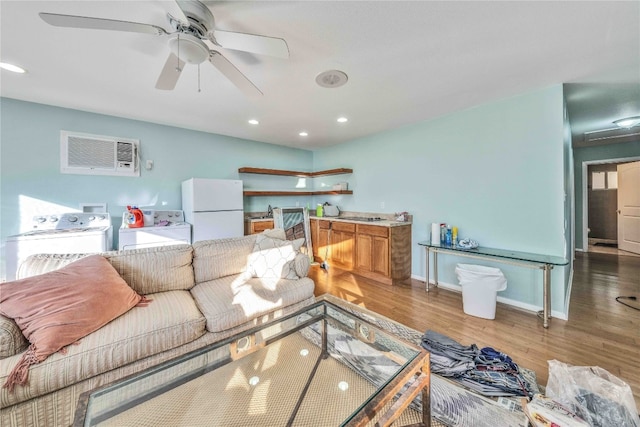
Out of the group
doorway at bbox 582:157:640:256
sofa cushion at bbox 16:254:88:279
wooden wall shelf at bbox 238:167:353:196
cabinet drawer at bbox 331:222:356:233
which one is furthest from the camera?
doorway at bbox 582:157:640:256

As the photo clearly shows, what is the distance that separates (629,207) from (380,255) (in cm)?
568

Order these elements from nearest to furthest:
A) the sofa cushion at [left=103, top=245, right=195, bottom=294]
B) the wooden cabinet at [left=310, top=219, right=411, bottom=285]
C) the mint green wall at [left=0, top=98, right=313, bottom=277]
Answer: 1. the sofa cushion at [left=103, top=245, right=195, bottom=294]
2. the mint green wall at [left=0, top=98, right=313, bottom=277]
3. the wooden cabinet at [left=310, top=219, right=411, bottom=285]

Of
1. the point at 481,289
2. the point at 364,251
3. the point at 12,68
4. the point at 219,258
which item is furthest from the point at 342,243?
the point at 12,68

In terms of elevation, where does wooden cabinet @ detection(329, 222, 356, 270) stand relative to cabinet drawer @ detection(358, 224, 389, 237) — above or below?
below

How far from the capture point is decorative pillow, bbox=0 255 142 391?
126 cm

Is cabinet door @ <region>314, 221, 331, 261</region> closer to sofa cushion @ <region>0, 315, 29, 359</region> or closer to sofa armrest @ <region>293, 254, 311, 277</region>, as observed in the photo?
sofa armrest @ <region>293, 254, 311, 277</region>

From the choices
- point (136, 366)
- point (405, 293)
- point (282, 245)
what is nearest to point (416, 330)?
point (405, 293)

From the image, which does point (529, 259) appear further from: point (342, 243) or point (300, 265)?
point (342, 243)

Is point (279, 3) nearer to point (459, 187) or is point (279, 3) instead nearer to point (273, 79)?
point (273, 79)

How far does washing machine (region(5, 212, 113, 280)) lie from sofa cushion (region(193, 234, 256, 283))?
1402 mm

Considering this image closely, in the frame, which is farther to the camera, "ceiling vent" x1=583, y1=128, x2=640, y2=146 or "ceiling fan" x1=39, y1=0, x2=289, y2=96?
"ceiling vent" x1=583, y1=128, x2=640, y2=146

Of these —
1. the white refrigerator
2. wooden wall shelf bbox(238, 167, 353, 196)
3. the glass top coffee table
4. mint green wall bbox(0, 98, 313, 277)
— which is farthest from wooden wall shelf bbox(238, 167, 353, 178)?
the glass top coffee table

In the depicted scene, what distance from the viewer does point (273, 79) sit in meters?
2.28

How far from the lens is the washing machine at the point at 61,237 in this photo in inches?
94.1
